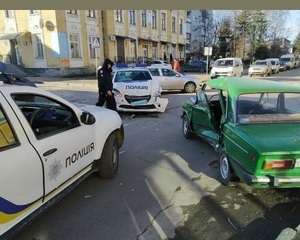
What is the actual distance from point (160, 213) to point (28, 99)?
2.02 metres

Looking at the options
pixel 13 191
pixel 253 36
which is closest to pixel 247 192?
pixel 13 191

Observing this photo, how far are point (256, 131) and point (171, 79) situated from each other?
11186 mm

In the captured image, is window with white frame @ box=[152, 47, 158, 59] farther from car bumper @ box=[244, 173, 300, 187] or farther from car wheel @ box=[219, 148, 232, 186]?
car bumper @ box=[244, 173, 300, 187]

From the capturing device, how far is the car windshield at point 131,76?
988 cm

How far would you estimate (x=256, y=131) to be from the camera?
11.7 feet

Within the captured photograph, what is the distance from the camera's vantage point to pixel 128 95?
8867 mm

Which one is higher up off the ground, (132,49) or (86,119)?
(132,49)

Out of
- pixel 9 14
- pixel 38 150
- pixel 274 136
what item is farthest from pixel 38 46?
pixel 274 136

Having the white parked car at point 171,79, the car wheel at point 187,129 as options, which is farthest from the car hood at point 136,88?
the white parked car at point 171,79

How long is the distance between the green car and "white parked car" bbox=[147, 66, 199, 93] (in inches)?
366

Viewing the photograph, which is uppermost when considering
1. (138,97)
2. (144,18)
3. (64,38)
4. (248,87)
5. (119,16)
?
(144,18)

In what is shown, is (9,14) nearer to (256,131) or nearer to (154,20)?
(154,20)

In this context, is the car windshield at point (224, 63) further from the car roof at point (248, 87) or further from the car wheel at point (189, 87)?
the car roof at point (248, 87)

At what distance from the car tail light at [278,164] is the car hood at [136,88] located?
239 inches
